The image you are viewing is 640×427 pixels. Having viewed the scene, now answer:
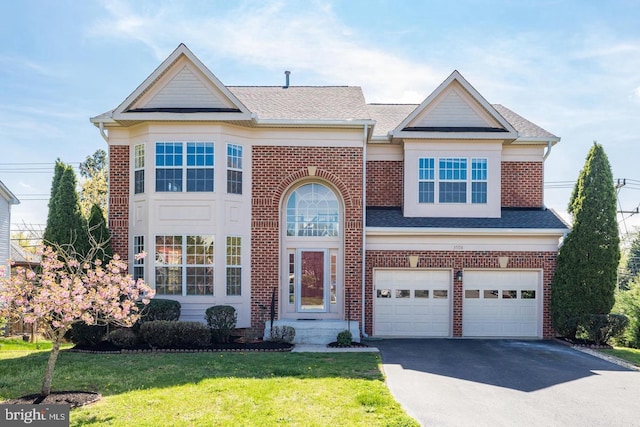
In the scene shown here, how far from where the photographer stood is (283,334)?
588 inches

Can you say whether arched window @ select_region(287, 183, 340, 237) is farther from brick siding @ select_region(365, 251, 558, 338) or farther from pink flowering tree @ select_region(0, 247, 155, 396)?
pink flowering tree @ select_region(0, 247, 155, 396)

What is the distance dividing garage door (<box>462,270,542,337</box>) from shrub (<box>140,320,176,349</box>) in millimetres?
8960

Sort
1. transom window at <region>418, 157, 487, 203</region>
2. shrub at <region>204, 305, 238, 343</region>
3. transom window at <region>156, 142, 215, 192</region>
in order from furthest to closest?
transom window at <region>418, 157, 487, 203</region>, transom window at <region>156, 142, 215, 192</region>, shrub at <region>204, 305, 238, 343</region>

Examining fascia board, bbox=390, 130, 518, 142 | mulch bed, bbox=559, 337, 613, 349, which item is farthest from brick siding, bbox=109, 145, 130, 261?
mulch bed, bbox=559, 337, 613, 349

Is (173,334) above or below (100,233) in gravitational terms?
below

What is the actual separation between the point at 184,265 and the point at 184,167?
9.59ft

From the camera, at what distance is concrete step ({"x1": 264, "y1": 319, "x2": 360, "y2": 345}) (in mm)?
15195

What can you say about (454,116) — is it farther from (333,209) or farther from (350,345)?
(350,345)

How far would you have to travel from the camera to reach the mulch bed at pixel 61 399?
27.8 ft

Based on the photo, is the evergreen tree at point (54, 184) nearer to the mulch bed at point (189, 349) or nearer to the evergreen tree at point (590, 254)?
the mulch bed at point (189, 349)

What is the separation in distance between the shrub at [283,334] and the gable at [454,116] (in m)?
7.10

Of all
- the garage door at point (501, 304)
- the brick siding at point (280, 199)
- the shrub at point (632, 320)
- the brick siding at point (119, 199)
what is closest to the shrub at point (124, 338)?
the brick siding at point (119, 199)

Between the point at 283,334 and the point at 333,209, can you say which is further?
the point at 333,209

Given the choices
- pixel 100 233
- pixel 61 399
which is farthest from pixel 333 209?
pixel 61 399
